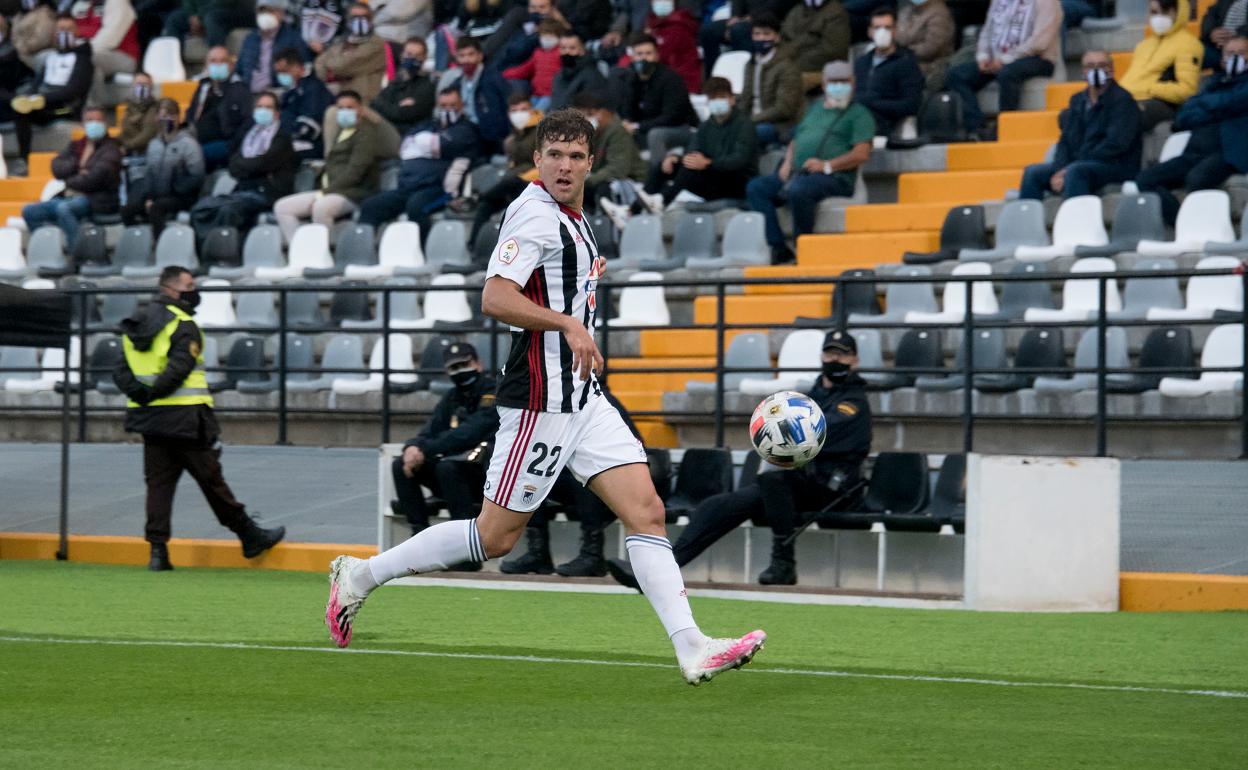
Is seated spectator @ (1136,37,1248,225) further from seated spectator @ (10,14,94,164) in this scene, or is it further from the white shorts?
seated spectator @ (10,14,94,164)

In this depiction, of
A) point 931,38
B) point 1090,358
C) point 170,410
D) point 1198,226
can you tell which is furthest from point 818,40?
point 170,410

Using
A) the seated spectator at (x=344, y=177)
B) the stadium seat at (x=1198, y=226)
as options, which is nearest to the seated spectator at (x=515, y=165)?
the seated spectator at (x=344, y=177)

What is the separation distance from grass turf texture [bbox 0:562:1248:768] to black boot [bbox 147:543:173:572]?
296 cm

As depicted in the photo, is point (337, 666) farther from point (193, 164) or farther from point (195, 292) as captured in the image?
point (193, 164)

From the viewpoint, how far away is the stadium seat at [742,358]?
17125mm

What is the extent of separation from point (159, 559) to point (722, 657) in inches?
333

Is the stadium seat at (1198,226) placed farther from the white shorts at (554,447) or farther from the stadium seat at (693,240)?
the white shorts at (554,447)

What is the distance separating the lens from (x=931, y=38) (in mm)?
20047

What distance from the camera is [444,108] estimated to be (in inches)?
860

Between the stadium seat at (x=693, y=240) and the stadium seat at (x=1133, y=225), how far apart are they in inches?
149

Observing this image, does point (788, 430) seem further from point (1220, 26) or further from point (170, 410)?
point (1220, 26)

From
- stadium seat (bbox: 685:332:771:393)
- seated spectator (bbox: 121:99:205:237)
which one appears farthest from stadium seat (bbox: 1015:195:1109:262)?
seated spectator (bbox: 121:99:205:237)

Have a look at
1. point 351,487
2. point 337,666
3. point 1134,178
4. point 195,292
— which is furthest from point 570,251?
point 1134,178

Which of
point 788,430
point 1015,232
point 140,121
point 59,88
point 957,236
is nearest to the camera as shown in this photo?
point 788,430
